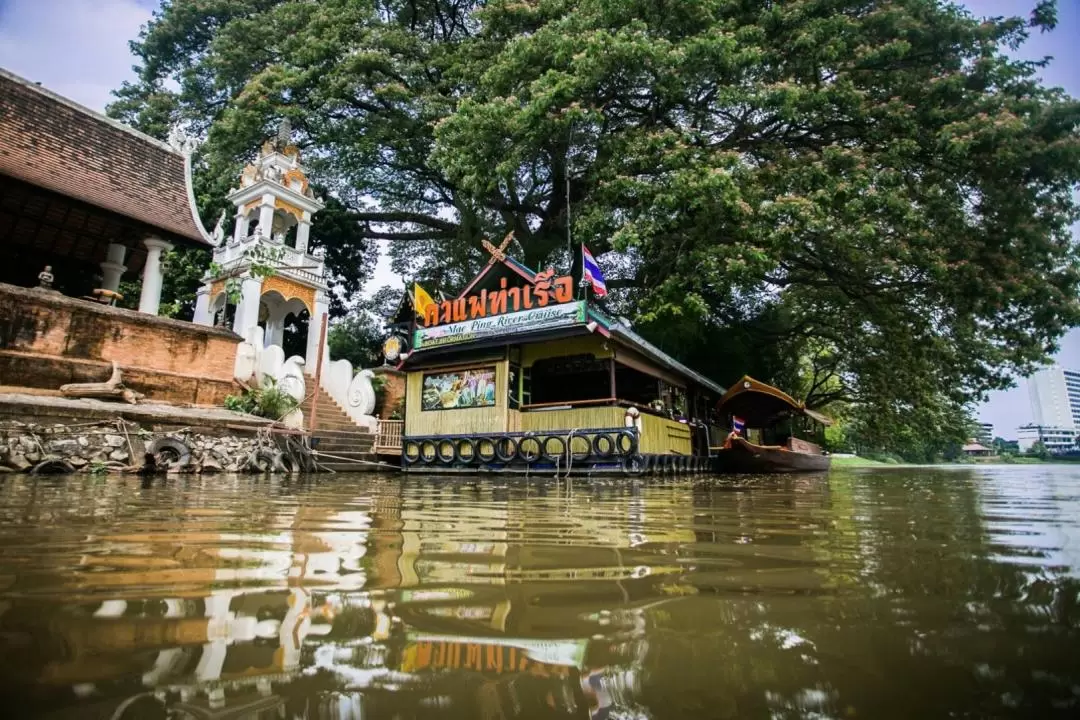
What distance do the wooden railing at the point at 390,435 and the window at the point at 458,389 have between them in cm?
212

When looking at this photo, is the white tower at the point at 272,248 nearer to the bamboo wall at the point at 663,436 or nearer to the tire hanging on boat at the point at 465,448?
the tire hanging on boat at the point at 465,448

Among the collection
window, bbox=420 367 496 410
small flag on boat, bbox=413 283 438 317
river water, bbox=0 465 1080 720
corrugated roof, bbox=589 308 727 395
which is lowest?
river water, bbox=0 465 1080 720

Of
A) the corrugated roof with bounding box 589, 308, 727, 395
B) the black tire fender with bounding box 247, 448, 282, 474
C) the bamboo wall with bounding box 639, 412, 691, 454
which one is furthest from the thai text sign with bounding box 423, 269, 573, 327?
the black tire fender with bounding box 247, 448, 282, 474

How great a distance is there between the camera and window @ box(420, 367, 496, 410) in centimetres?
1324

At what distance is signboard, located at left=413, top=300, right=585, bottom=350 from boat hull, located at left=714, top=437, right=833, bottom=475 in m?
6.27

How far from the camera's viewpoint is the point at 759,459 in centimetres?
1491

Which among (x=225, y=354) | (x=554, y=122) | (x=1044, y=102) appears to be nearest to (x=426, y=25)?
(x=554, y=122)

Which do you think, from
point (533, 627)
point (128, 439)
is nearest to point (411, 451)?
point (128, 439)

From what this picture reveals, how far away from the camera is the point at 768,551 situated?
6.86 feet

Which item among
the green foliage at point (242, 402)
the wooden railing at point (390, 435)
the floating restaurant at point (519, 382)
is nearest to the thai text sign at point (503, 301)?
the floating restaurant at point (519, 382)

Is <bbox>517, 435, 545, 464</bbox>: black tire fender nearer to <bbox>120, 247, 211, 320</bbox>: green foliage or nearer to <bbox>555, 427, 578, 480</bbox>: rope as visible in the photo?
<bbox>555, 427, 578, 480</bbox>: rope

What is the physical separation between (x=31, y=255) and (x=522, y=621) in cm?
2175

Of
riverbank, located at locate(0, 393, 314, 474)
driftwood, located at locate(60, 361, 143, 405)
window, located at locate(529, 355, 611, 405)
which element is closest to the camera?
riverbank, located at locate(0, 393, 314, 474)

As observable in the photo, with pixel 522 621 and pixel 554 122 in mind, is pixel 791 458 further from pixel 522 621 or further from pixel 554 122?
pixel 522 621
